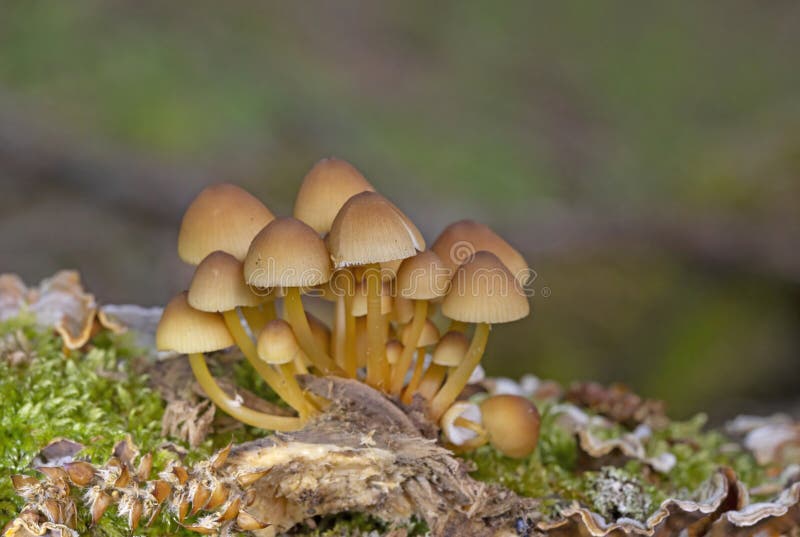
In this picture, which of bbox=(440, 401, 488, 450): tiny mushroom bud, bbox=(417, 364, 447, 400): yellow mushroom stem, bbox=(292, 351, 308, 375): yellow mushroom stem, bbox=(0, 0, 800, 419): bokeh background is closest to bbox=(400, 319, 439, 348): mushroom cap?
bbox=(417, 364, 447, 400): yellow mushroom stem

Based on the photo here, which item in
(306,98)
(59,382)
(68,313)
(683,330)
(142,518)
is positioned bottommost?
(142,518)

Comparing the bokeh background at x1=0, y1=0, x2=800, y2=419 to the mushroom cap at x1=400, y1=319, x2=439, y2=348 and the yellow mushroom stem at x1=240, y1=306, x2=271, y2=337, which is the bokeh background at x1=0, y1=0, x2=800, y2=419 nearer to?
the mushroom cap at x1=400, y1=319, x2=439, y2=348

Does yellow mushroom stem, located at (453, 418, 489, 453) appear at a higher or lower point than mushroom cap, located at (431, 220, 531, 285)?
lower

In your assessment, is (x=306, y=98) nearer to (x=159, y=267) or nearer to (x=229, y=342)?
(x=159, y=267)

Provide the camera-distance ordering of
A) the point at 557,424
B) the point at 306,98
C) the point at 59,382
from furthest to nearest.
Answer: the point at 306,98, the point at 557,424, the point at 59,382

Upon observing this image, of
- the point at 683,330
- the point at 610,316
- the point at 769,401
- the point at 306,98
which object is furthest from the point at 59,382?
the point at 306,98

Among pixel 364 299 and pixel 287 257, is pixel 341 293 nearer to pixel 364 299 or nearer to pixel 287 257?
pixel 364 299

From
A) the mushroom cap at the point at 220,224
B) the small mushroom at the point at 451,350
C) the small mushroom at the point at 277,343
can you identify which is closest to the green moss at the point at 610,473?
the small mushroom at the point at 451,350
